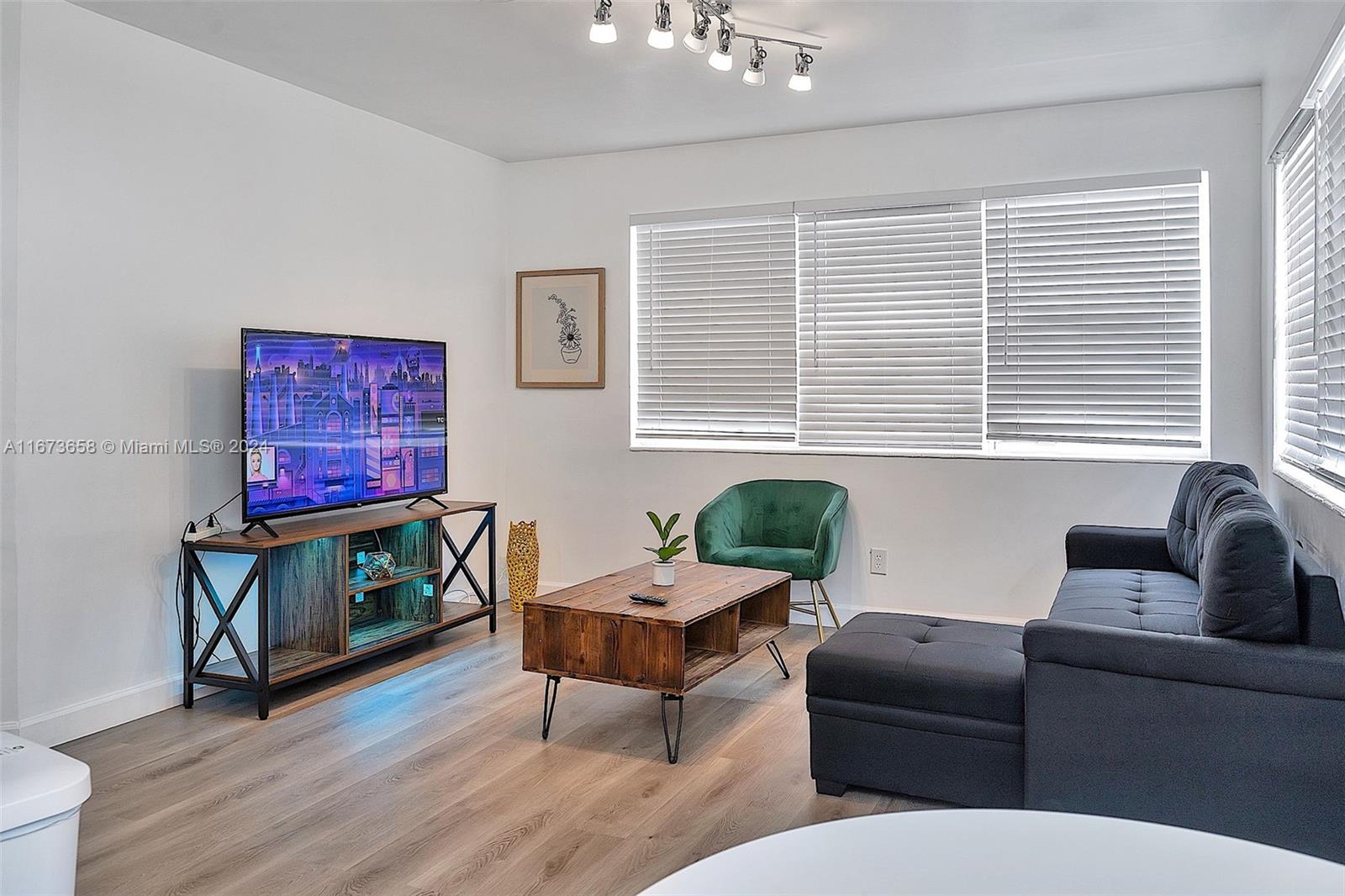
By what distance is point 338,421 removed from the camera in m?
4.20

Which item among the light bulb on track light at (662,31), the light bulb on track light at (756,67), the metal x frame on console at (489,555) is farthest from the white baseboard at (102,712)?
the light bulb on track light at (756,67)

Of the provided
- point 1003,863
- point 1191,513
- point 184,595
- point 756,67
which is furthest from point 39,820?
point 1191,513

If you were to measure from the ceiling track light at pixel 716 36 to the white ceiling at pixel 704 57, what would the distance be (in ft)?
0.25

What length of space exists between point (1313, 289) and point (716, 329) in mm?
2889

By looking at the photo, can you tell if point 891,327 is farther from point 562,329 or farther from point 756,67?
point 562,329

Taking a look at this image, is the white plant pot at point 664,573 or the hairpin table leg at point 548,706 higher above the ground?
the white plant pot at point 664,573

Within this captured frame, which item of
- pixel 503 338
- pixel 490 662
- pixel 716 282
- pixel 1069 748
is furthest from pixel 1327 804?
pixel 503 338

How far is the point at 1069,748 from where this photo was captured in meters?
2.48

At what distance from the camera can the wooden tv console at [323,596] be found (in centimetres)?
370

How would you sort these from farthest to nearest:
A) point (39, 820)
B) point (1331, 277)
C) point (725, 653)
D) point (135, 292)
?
point (135, 292)
point (725, 653)
point (1331, 277)
point (39, 820)

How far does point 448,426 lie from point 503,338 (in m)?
0.75

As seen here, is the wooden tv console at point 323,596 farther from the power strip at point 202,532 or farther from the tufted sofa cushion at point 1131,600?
the tufted sofa cushion at point 1131,600

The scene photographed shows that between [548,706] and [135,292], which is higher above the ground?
[135,292]

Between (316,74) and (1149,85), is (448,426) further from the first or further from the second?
(1149,85)
